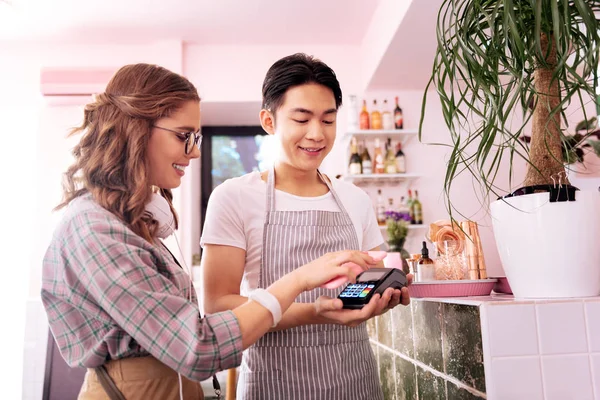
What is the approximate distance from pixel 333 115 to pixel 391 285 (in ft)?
1.51

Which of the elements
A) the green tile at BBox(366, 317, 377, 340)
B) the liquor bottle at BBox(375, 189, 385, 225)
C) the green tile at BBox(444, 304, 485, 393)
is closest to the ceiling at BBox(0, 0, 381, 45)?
the liquor bottle at BBox(375, 189, 385, 225)

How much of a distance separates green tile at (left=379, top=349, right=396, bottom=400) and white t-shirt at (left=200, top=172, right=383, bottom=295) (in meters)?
0.46

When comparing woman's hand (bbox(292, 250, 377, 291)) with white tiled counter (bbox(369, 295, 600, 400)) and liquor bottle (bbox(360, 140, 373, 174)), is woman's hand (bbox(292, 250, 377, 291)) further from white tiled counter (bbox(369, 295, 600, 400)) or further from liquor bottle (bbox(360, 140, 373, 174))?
liquor bottle (bbox(360, 140, 373, 174))

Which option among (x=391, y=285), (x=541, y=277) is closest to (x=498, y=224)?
(x=541, y=277)

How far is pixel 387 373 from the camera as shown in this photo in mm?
1738

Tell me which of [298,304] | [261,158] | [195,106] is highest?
[261,158]

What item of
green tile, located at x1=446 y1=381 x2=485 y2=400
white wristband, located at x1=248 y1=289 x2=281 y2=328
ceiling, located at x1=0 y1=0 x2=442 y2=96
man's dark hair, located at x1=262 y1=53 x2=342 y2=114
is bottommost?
green tile, located at x1=446 y1=381 x2=485 y2=400

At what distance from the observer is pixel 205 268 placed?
1.26 metres

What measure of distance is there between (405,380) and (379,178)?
2.70 m

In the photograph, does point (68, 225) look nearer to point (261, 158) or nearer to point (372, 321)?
point (372, 321)

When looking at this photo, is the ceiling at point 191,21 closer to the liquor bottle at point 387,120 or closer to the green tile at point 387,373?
the liquor bottle at point 387,120

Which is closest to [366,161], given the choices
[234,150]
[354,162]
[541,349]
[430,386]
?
[354,162]

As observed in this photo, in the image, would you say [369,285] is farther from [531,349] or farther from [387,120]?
[387,120]

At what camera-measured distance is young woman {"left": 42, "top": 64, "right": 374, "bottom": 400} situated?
83 centimetres
